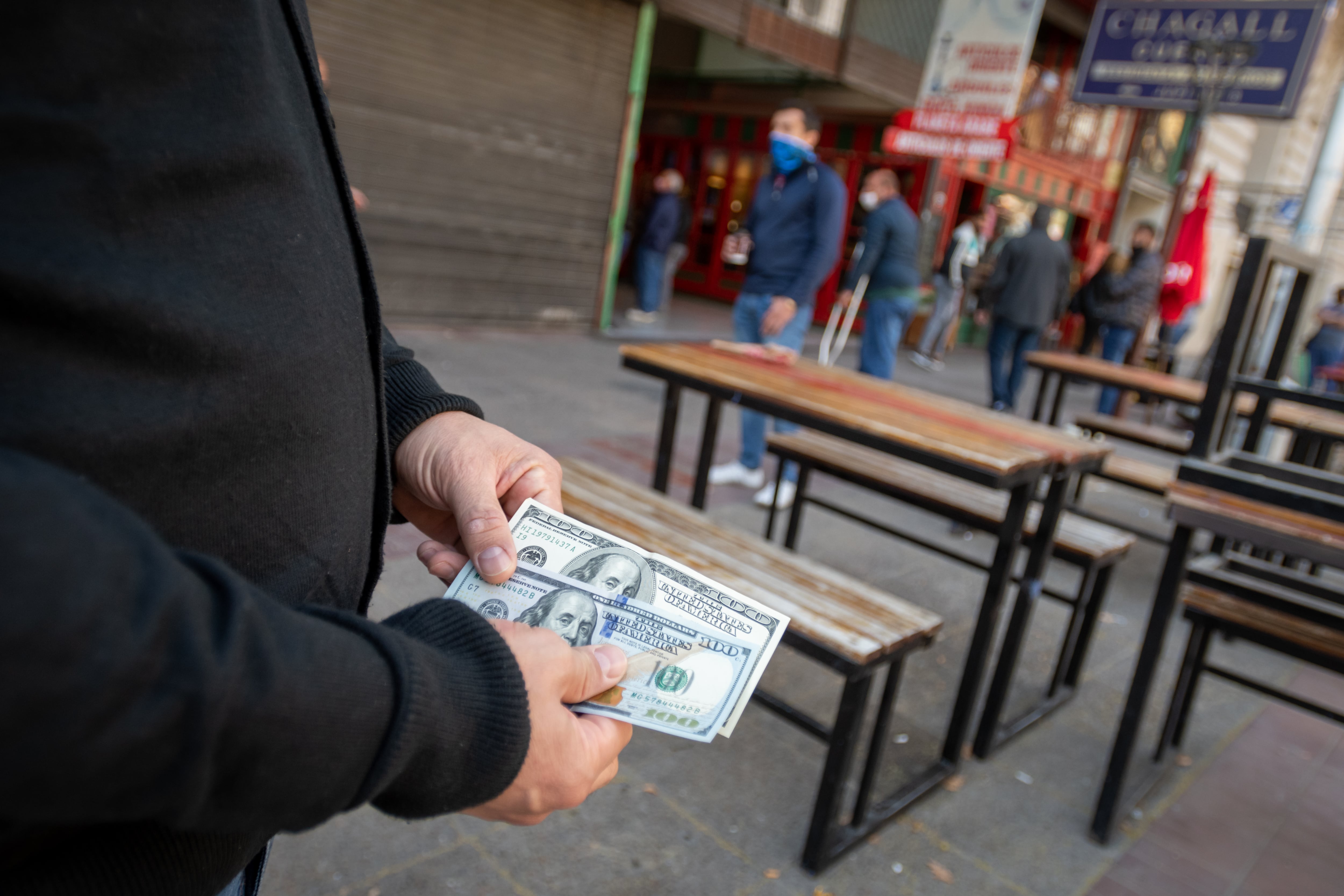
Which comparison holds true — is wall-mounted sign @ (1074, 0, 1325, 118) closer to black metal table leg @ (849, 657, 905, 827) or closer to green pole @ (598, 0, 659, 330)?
green pole @ (598, 0, 659, 330)

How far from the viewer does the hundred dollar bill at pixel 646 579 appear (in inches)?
43.8

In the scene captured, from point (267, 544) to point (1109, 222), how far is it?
63.8 ft

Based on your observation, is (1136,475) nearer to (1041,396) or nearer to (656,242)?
(1041,396)

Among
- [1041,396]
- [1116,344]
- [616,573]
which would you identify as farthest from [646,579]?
[1116,344]

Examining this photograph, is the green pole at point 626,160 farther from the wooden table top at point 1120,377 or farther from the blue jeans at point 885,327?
the wooden table top at point 1120,377

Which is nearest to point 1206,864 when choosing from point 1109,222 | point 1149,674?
point 1149,674

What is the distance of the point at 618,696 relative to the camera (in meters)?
0.97

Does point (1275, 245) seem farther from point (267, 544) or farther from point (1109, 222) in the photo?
point (1109, 222)

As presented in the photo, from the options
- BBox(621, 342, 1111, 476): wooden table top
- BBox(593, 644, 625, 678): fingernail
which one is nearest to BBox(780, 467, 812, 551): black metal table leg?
BBox(621, 342, 1111, 476): wooden table top

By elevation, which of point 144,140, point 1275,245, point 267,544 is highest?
point 1275,245

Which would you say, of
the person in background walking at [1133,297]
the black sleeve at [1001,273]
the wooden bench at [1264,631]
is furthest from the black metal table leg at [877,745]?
the person in background walking at [1133,297]

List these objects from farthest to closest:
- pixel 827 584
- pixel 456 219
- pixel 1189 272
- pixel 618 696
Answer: pixel 1189 272 → pixel 456 219 → pixel 827 584 → pixel 618 696

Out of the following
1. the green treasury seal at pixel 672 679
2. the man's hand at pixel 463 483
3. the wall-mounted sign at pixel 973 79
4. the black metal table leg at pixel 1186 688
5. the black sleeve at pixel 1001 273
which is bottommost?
the black metal table leg at pixel 1186 688

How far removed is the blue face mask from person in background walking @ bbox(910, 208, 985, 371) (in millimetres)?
7209
